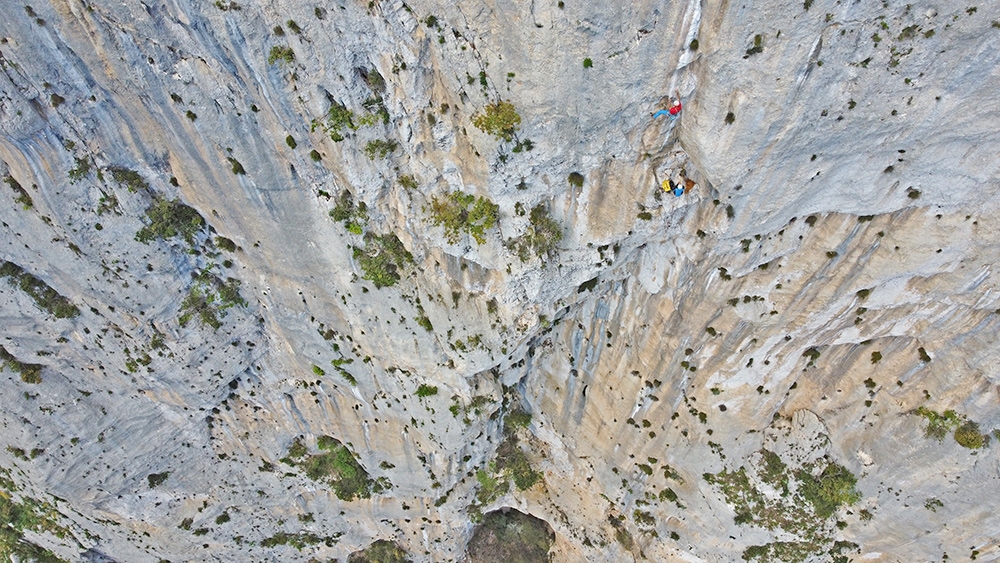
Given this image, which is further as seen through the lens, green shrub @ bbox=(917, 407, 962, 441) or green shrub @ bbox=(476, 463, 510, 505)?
green shrub @ bbox=(476, 463, 510, 505)

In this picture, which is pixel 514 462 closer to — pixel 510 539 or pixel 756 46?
pixel 510 539

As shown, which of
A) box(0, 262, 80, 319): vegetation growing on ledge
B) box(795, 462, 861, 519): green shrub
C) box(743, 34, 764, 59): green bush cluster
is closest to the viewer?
box(743, 34, 764, 59): green bush cluster

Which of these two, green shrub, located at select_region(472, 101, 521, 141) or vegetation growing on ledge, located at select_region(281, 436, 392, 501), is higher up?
green shrub, located at select_region(472, 101, 521, 141)

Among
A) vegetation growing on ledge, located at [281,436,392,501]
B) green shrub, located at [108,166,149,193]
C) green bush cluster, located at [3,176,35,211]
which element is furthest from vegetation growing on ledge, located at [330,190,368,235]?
vegetation growing on ledge, located at [281,436,392,501]

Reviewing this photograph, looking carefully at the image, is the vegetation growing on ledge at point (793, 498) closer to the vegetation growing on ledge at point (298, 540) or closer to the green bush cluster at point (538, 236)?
the green bush cluster at point (538, 236)

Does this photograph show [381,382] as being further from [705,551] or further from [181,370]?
[705,551]

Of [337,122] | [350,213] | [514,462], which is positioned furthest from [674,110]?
[514,462]

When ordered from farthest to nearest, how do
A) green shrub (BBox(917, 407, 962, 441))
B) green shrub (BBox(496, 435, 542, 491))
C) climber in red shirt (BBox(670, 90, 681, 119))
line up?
green shrub (BBox(496, 435, 542, 491))
green shrub (BBox(917, 407, 962, 441))
climber in red shirt (BBox(670, 90, 681, 119))

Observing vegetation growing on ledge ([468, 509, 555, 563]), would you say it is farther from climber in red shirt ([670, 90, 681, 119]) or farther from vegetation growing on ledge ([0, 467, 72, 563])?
climber in red shirt ([670, 90, 681, 119])
